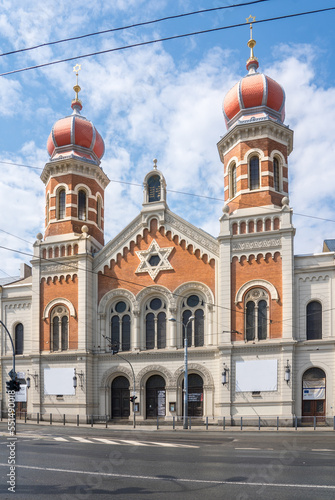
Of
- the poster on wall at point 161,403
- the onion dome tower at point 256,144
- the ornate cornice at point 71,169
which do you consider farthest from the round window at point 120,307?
the ornate cornice at point 71,169

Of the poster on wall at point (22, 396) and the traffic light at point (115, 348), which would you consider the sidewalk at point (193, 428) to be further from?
the traffic light at point (115, 348)

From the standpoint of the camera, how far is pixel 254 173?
40.1 m

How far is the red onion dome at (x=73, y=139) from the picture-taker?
45.8 meters

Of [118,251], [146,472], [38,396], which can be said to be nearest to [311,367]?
[118,251]

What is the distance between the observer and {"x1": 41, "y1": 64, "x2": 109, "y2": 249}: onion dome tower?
44.9 meters

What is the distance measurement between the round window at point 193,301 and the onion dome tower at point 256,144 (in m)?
7.16

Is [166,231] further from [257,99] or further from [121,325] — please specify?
[257,99]

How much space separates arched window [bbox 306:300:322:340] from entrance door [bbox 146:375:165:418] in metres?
11.3

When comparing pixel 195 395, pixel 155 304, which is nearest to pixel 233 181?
pixel 155 304

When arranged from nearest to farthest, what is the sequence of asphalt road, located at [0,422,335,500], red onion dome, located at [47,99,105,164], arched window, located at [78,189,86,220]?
asphalt road, located at [0,422,335,500]
arched window, located at [78,189,86,220]
red onion dome, located at [47,99,105,164]

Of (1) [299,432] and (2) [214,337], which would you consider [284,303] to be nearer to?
(2) [214,337]

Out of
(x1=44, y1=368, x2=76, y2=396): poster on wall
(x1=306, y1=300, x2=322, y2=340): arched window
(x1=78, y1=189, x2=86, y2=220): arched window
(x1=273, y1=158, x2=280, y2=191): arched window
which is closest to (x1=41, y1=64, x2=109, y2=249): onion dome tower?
(x1=78, y1=189, x2=86, y2=220): arched window

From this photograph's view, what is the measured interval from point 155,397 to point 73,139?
2237 cm

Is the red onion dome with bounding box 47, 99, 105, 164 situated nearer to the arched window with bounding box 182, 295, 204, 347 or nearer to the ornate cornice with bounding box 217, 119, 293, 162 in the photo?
the ornate cornice with bounding box 217, 119, 293, 162
